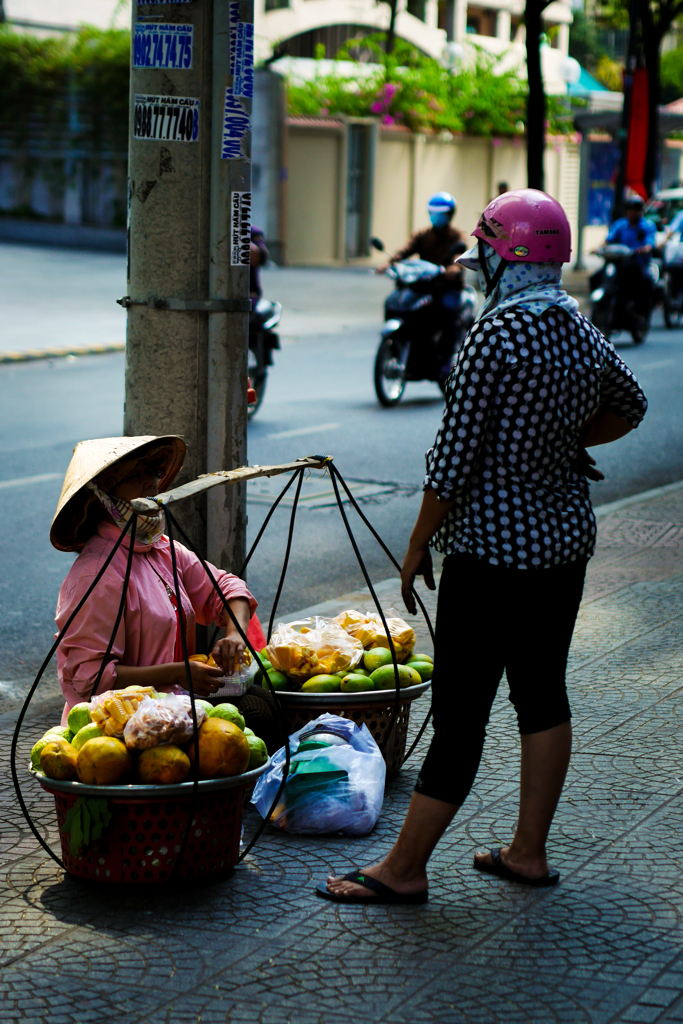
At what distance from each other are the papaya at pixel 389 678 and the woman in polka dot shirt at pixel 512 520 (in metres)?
0.74

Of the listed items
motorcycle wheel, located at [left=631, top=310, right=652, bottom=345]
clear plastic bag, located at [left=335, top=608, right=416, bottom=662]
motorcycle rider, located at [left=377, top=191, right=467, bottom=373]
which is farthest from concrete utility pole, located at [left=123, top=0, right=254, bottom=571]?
motorcycle wheel, located at [left=631, top=310, right=652, bottom=345]

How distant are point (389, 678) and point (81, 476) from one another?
1.14 metres

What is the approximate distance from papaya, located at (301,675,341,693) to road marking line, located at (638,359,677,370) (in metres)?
11.6

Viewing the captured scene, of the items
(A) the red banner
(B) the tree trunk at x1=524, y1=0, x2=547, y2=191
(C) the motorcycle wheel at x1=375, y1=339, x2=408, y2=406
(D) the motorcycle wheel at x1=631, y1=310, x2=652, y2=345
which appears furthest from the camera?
(A) the red banner

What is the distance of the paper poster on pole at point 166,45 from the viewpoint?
439 cm

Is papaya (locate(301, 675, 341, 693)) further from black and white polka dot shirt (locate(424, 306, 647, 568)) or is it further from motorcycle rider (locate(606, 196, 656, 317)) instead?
motorcycle rider (locate(606, 196, 656, 317))

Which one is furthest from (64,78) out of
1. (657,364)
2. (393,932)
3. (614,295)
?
(393,932)

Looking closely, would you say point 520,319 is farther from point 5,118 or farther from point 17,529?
point 5,118

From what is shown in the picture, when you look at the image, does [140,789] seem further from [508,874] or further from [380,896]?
[508,874]

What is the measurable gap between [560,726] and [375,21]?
4338cm

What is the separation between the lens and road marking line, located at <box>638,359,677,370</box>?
49.2 ft

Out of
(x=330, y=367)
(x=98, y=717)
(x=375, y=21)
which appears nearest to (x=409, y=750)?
(x=98, y=717)

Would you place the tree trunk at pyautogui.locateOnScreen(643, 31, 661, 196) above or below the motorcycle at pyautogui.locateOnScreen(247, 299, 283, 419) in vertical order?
above

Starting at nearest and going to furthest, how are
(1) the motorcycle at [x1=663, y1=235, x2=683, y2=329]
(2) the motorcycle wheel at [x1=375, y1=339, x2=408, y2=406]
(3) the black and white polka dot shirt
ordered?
(3) the black and white polka dot shirt, (2) the motorcycle wheel at [x1=375, y1=339, x2=408, y2=406], (1) the motorcycle at [x1=663, y1=235, x2=683, y2=329]
